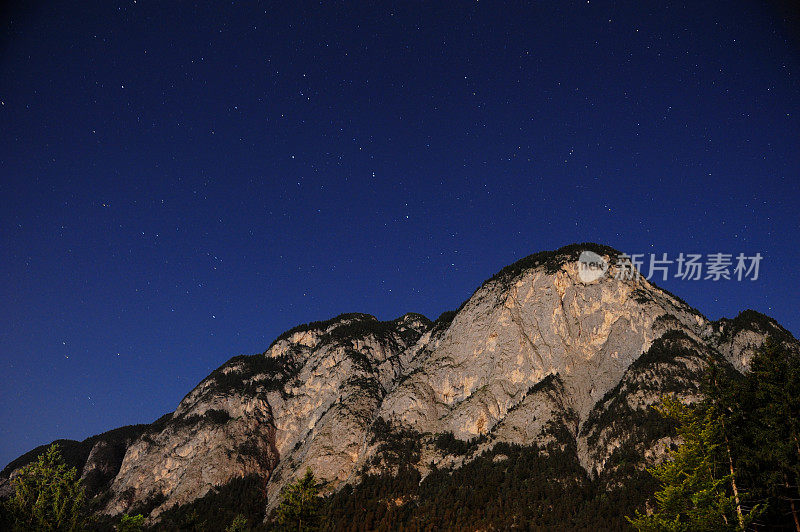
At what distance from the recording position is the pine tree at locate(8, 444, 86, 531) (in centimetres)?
2995

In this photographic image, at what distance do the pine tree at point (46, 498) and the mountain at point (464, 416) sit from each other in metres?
65.8

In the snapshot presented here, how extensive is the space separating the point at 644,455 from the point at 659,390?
17.7 metres

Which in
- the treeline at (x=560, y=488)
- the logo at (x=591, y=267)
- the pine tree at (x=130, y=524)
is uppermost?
the logo at (x=591, y=267)

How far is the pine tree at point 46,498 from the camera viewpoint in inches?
1179

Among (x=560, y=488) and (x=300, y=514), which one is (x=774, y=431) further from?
(x=560, y=488)

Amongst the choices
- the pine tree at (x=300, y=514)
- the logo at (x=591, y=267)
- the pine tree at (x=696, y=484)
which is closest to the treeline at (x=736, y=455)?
the pine tree at (x=696, y=484)

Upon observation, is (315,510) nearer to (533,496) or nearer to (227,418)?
(533,496)

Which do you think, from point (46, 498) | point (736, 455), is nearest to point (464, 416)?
point (736, 455)

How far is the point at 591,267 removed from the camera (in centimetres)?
13712

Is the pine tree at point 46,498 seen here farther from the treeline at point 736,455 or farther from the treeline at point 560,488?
the treeline at point 736,455

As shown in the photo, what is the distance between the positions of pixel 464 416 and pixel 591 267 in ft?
197

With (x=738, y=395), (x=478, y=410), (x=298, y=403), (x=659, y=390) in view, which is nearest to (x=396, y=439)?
(x=478, y=410)

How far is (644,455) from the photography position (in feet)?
275

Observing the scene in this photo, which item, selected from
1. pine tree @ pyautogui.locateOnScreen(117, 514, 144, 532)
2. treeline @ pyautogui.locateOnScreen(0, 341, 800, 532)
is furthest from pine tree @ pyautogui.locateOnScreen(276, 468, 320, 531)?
pine tree @ pyautogui.locateOnScreen(117, 514, 144, 532)
